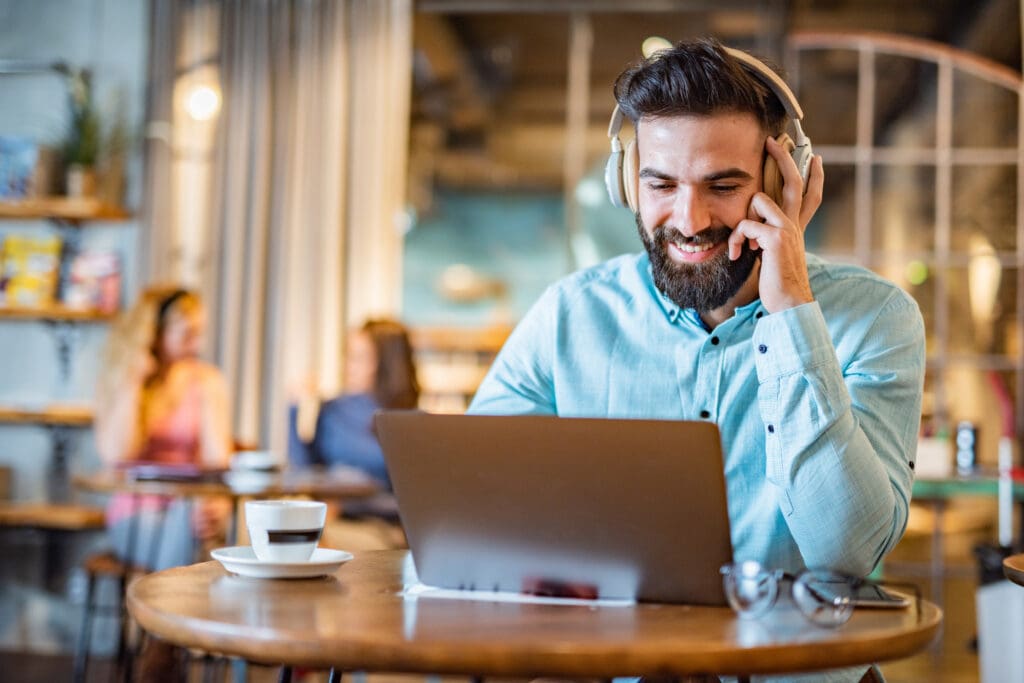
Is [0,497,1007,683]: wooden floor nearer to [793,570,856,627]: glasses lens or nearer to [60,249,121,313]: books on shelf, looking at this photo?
[60,249,121,313]: books on shelf

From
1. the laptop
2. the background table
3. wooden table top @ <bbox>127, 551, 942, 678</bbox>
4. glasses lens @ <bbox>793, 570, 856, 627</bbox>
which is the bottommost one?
the background table

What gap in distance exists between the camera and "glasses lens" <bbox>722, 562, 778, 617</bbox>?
1.02 m

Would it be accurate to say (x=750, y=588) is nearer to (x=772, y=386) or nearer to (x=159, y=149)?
(x=772, y=386)

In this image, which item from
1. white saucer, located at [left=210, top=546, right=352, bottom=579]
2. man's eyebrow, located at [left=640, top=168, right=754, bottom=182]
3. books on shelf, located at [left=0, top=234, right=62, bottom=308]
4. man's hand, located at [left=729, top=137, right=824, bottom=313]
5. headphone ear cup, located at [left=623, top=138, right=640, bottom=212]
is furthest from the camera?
books on shelf, located at [left=0, top=234, right=62, bottom=308]

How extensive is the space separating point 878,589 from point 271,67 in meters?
4.40

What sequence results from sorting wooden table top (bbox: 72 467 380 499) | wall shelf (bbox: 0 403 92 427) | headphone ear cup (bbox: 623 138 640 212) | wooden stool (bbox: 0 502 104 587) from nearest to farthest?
1. headphone ear cup (bbox: 623 138 640 212)
2. wooden table top (bbox: 72 467 380 499)
3. wooden stool (bbox: 0 502 104 587)
4. wall shelf (bbox: 0 403 92 427)

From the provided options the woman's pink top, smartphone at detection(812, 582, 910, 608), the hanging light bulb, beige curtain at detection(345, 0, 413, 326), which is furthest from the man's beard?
the hanging light bulb

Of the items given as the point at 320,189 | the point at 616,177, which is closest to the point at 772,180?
the point at 616,177

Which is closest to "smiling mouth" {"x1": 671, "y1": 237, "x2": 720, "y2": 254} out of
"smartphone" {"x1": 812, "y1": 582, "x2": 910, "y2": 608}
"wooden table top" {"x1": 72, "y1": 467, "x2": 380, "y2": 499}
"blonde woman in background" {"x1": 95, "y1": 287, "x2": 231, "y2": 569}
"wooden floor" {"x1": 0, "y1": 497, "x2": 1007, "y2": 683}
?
"smartphone" {"x1": 812, "y1": 582, "x2": 910, "y2": 608}

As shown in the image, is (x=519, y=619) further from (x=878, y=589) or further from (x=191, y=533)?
(x=191, y=533)

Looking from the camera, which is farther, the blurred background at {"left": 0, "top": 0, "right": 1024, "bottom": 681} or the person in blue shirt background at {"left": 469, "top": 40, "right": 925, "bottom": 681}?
the blurred background at {"left": 0, "top": 0, "right": 1024, "bottom": 681}

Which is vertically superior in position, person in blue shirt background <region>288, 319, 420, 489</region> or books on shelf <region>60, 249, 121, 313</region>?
books on shelf <region>60, 249, 121, 313</region>

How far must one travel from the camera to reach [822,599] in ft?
3.34

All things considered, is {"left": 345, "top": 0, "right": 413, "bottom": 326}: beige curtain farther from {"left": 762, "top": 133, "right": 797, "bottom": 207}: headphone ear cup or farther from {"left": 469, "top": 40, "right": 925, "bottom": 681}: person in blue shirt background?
{"left": 762, "top": 133, "right": 797, "bottom": 207}: headphone ear cup
